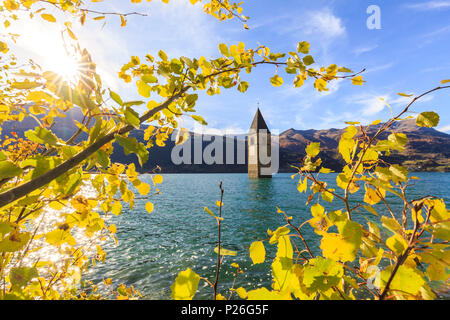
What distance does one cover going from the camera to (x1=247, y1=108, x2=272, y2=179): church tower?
65125 millimetres

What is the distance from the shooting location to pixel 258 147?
6538cm

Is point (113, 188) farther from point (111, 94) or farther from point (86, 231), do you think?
point (111, 94)

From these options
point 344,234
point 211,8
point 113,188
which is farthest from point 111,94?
point 211,8

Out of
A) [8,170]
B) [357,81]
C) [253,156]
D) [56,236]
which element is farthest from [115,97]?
[253,156]

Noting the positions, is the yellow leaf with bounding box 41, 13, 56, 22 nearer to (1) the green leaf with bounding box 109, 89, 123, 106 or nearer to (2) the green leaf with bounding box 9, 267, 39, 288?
(1) the green leaf with bounding box 109, 89, 123, 106

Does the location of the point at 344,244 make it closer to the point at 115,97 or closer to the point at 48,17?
the point at 115,97

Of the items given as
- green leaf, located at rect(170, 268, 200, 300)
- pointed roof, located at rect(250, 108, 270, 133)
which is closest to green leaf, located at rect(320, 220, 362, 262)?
green leaf, located at rect(170, 268, 200, 300)

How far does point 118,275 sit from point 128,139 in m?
9.33

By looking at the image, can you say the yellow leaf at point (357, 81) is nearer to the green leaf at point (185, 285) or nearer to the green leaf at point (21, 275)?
the green leaf at point (185, 285)

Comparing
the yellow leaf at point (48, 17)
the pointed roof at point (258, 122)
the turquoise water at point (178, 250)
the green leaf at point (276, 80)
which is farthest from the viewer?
the pointed roof at point (258, 122)

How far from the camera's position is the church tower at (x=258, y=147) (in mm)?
65125

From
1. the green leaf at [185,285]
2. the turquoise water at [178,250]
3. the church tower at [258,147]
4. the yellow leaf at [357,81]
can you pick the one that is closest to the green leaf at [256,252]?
the green leaf at [185,285]

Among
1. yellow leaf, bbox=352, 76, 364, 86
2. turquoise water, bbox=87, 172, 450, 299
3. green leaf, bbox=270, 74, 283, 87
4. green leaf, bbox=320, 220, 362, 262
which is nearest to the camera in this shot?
green leaf, bbox=320, 220, 362, 262
